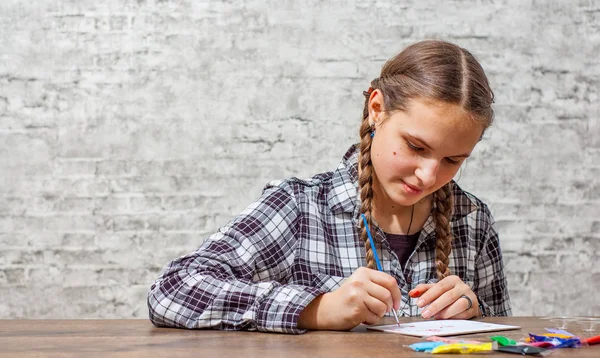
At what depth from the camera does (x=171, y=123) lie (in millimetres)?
2611

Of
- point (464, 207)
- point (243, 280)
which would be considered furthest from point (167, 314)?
point (464, 207)

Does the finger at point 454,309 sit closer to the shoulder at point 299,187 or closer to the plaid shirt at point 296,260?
the plaid shirt at point 296,260

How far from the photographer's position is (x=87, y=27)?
2633 millimetres

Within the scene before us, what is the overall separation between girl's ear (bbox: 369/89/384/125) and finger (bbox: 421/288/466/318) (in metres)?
0.38

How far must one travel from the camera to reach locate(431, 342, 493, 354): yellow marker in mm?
922

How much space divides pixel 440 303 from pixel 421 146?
284 mm

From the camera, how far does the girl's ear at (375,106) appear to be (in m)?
1.50

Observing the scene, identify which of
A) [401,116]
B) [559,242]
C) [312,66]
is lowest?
[559,242]

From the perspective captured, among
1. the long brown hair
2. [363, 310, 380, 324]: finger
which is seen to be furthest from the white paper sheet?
the long brown hair

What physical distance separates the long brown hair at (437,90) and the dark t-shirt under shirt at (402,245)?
0.05 metres

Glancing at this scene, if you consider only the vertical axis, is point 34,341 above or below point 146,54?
below

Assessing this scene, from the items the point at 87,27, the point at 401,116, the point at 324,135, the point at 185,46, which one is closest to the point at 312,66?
the point at 324,135

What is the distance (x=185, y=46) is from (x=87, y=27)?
351 mm

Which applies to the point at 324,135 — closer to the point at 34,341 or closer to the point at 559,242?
the point at 559,242
